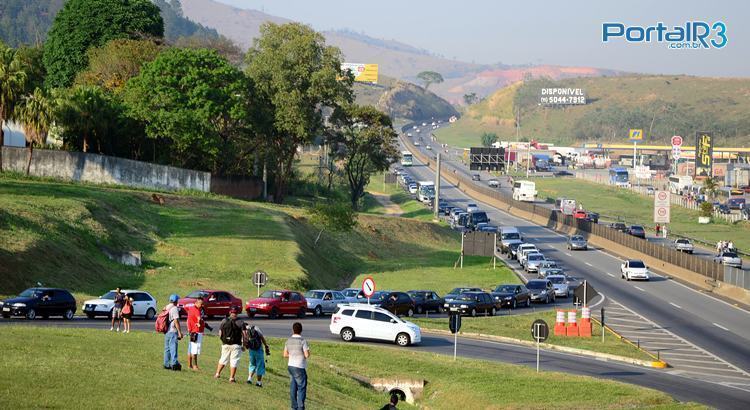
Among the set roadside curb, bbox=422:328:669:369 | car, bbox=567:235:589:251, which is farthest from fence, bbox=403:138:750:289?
roadside curb, bbox=422:328:669:369

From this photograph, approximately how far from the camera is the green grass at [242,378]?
21.6 m

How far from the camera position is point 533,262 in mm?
88875

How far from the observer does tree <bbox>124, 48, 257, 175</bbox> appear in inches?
4006

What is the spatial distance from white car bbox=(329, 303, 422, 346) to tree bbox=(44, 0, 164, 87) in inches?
3915

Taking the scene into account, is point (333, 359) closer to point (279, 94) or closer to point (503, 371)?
point (503, 371)

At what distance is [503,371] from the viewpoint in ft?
128

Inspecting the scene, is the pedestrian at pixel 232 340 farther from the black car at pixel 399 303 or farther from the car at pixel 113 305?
the black car at pixel 399 303

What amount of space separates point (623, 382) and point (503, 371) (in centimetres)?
417

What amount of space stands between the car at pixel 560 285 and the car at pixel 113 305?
3276cm

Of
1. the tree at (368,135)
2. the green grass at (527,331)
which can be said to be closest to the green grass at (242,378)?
the green grass at (527,331)

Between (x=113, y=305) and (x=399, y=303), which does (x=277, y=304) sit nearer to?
(x=399, y=303)

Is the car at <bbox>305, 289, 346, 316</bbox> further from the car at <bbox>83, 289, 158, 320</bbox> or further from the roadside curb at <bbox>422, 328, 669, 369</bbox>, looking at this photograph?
the car at <bbox>83, 289, 158, 320</bbox>

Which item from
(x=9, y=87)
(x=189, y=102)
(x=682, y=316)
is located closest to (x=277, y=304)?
(x=682, y=316)

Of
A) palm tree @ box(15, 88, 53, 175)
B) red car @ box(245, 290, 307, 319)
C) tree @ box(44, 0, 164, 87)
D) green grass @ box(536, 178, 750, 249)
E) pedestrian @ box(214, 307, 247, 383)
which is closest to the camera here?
pedestrian @ box(214, 307, 247, 383)
